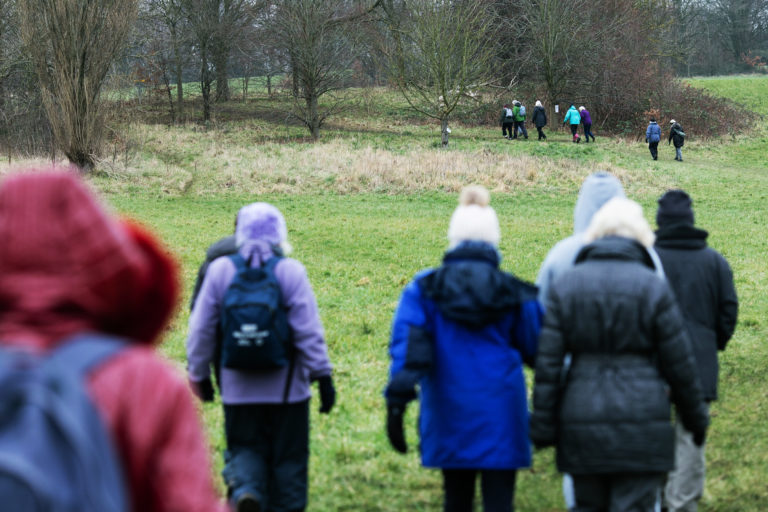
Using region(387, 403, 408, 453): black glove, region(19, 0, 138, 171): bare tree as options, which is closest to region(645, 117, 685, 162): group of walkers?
region(19, 0, 138, 171): bare tree

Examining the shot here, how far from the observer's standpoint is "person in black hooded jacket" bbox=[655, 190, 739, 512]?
5547 mm

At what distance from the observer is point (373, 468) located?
256 inches

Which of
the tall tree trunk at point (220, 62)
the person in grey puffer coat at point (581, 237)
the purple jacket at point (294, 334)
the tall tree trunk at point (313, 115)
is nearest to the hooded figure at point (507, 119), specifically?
the tall tree trunk at point (313, 115)

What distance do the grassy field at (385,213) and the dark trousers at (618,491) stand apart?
1.64 metres

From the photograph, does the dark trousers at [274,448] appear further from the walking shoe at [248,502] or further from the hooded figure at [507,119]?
the hooded figure at [507,119]

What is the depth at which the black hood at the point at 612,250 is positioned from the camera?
164 inches

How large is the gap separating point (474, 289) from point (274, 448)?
168 cm

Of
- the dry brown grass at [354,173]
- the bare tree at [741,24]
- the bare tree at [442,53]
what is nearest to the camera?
the dry brown grass at [354,173]

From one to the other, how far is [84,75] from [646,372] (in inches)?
1020

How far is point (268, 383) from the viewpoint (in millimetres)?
4973

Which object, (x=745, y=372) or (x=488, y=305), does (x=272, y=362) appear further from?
(x=745, y=372)

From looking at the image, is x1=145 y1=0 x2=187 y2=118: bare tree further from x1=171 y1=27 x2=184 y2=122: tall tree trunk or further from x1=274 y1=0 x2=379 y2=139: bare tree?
x1=274 y1=0 x2=379 y2=139: bare tree

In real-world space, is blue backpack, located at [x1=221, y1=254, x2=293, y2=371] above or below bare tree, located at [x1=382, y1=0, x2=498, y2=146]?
below

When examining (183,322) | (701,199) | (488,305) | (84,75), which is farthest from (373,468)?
(84,75)
